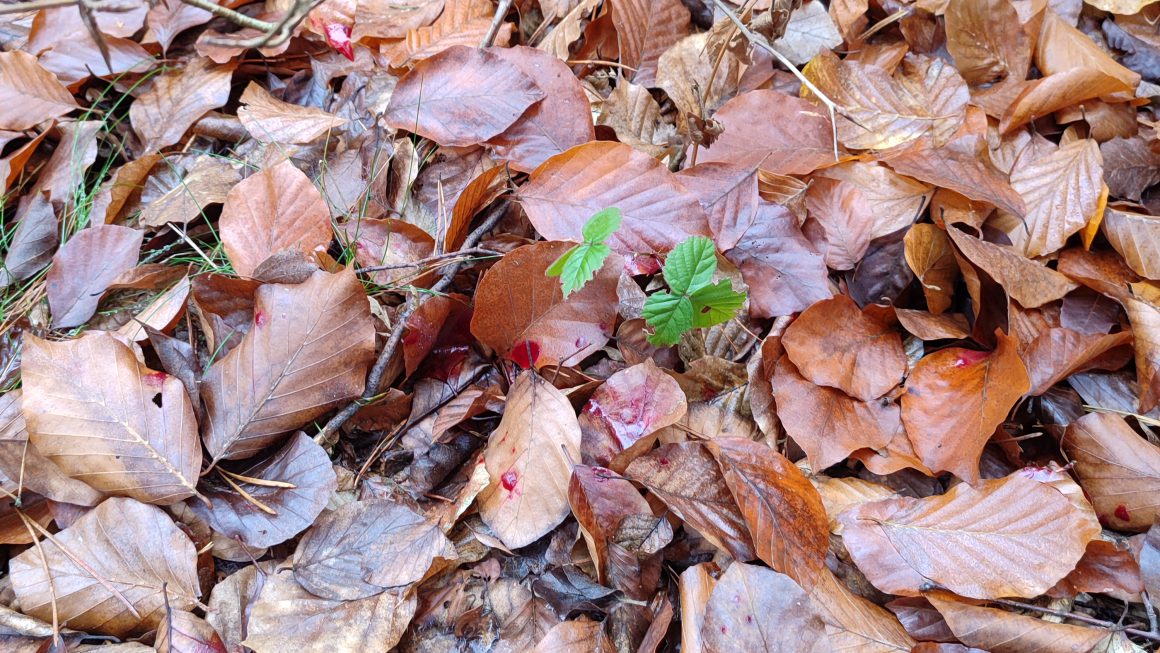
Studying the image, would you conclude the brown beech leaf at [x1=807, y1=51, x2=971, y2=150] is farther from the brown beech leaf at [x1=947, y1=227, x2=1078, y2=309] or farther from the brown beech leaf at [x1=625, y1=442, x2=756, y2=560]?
the brown beech leaf at [x1=625, y1=442, x2=756, y2=560]

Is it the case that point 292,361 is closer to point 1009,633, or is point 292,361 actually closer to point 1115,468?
point 1009,633

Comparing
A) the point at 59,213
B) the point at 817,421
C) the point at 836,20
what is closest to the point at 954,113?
the point at 836,20

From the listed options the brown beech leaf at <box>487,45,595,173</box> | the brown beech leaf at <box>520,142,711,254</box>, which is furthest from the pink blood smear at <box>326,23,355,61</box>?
the brown beech leaf at <box>520,142,711,254</box>

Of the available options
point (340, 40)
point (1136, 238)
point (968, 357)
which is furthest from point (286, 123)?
point (1136, 238)

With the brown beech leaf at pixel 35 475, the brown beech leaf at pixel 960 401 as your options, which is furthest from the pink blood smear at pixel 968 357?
the brown beech leaf at pixel 35 475

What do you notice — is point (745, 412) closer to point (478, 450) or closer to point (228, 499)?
point (478, 450)
